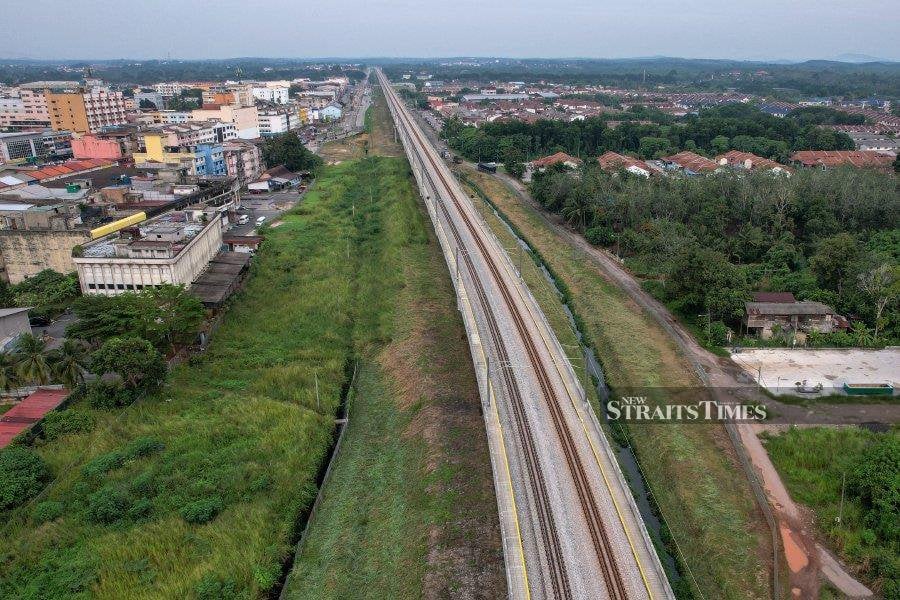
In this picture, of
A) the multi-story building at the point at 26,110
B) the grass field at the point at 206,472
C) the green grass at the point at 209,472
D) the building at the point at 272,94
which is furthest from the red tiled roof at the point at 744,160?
the building at the point at 272,94

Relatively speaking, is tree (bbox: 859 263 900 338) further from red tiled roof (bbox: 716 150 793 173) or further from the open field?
red tiled roof (bbox: 716 150 793 173)

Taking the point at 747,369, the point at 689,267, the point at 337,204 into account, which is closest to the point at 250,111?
the point at 337,204

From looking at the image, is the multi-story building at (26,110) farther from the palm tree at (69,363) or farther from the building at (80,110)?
the palm tree at (69,363)

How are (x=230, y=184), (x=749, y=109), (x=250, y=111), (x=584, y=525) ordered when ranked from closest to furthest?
(x=584, y=525)
(x=230, y=184)
(x=250, y=111)
(x=749, y=109)

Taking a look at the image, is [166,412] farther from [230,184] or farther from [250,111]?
[250,111]

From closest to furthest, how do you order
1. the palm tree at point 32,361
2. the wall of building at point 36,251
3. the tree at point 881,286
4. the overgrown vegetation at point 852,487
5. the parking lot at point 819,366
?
the overgrown vegetation at point 852,487 → the palm tree at point 32,361 → the parking lot at point 819,366 → the tree at point 881,286 → the wall of building at point 36,251

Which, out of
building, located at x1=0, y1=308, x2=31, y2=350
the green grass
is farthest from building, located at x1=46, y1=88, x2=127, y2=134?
the green grass
